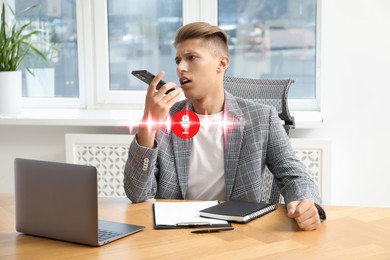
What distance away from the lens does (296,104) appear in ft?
11.6

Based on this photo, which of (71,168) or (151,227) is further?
(151,227)

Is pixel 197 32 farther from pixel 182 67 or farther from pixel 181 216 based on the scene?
pixel 181 216

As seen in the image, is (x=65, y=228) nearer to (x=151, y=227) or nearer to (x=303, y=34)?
(x=151, y=227)

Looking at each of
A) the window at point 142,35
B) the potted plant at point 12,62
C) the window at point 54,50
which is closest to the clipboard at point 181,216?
the window at point 142,35

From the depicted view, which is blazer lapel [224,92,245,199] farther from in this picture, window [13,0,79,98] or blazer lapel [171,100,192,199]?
window [13,0,79,98]

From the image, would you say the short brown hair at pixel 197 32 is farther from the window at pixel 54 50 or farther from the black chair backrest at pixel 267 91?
the window at pixel 54 50

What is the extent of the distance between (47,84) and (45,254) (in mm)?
2445

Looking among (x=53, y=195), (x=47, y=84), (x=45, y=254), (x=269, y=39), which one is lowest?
(x=45, y=254)

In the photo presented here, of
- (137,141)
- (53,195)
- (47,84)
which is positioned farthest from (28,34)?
(53,195)

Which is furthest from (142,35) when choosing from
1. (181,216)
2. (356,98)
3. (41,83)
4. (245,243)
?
(245,243)

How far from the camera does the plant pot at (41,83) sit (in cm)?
389

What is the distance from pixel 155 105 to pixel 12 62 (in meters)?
1.87

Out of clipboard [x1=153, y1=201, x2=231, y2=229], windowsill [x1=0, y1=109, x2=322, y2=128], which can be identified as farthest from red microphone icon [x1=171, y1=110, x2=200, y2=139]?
windowsill [x1=0, y1=109, x2=322, y2=128]

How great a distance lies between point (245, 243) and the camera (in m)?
1.64
